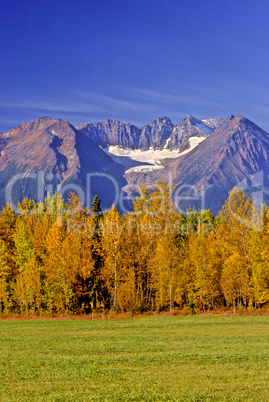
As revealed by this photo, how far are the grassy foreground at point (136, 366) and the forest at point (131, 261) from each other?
20.4 m

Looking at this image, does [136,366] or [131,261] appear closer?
[136,366]

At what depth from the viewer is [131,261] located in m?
60.0

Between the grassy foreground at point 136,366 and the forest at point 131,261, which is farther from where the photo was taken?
the forest at point 131,261

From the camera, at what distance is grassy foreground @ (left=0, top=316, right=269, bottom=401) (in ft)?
57.1

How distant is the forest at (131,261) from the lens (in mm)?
57906

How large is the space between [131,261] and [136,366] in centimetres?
3757

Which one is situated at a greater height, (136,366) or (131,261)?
(131,261)

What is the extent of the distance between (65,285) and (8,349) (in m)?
28.1

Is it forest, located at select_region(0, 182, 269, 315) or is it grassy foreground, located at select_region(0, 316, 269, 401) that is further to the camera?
forest, located at select_region(0, 182, 269, 315)

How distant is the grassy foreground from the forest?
67.0ft

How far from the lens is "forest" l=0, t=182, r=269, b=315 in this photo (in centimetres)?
5791

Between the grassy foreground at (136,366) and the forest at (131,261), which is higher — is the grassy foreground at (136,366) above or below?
below

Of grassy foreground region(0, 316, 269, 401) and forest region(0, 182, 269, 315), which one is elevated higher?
forest region(0, 182, 269, 315)

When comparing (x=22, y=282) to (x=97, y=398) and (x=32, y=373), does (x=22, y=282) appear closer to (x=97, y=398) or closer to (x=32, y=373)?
(x=32, y=373)
